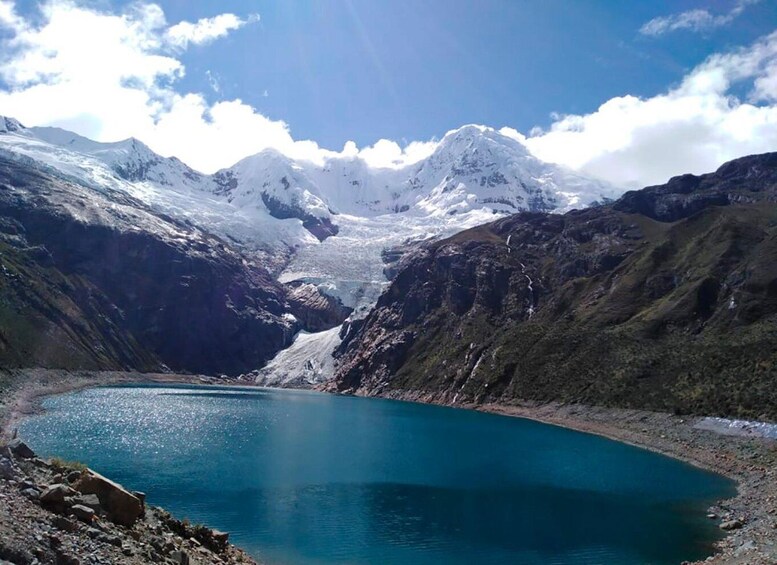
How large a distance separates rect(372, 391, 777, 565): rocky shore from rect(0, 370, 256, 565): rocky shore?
2817 cm

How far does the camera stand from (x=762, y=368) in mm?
91125

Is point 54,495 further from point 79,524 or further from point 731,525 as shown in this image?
point 731,525

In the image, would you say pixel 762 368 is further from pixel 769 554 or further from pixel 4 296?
pixel 4 296

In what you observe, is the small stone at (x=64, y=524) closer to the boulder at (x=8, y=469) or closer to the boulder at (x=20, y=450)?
the boulder at (x=8, y=469)

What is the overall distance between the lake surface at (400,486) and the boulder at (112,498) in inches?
615

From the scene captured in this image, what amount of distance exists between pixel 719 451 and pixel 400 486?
142 feet

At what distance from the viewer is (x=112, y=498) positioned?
72.0 feet

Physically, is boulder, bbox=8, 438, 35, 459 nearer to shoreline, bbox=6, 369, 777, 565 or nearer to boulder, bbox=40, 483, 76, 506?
boulder, bbox=40, 483, 76, 506

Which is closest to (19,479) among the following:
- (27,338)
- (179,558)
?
(179,558)

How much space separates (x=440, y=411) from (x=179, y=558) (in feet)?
408

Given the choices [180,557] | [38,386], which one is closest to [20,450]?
→ [180,557]

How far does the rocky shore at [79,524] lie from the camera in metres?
16.6

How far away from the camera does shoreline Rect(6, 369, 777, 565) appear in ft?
135

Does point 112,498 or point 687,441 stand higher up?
point 112,498
